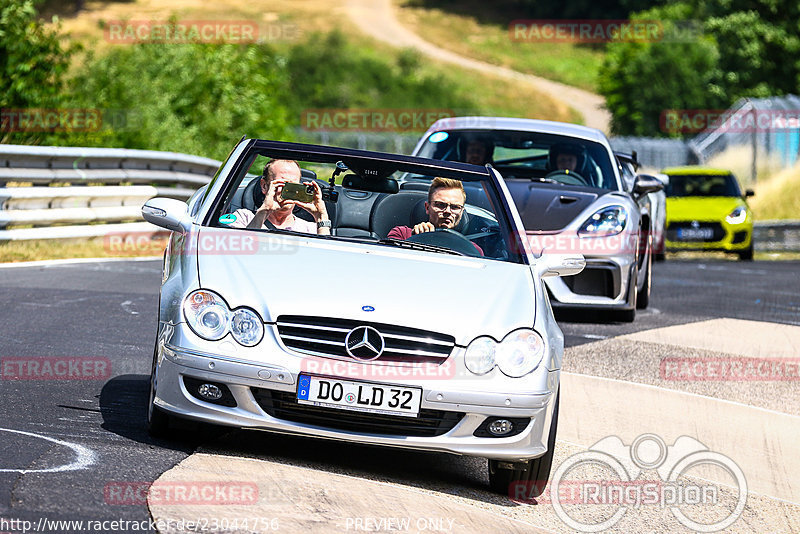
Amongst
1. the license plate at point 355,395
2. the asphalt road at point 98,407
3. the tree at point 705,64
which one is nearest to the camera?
the asphalt road at point 98,407

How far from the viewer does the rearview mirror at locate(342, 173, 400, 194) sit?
680cm

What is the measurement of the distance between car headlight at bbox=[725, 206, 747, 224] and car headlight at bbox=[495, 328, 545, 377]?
16793mm

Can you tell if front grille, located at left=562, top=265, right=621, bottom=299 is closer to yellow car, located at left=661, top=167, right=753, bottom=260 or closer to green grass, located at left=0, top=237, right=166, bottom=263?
green grass, located at left=0, top=237, right=166, bottom=263

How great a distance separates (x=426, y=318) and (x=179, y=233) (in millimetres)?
1614

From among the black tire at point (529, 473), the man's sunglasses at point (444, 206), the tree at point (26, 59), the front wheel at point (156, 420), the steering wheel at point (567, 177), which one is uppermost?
the tree at point (26, 59)

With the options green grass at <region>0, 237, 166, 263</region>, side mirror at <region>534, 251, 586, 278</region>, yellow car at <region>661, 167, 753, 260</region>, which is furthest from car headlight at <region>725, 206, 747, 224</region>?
side mirror at <region>534, 251, 586, 278</region>

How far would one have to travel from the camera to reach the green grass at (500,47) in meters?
90.3

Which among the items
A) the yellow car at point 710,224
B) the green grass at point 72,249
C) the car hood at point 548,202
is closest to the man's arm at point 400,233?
the car hood at point 548,202

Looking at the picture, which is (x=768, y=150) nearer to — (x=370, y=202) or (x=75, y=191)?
(x=75, y=191)

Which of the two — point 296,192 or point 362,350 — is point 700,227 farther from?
point 362,350

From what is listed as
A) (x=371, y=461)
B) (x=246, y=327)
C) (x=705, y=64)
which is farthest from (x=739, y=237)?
(x=705, y=64)

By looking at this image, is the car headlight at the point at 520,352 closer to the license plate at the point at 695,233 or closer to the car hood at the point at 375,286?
the car hood at the point at 375,286

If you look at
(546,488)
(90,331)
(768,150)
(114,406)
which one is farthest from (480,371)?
(768,150)

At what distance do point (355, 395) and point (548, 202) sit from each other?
209 inches
